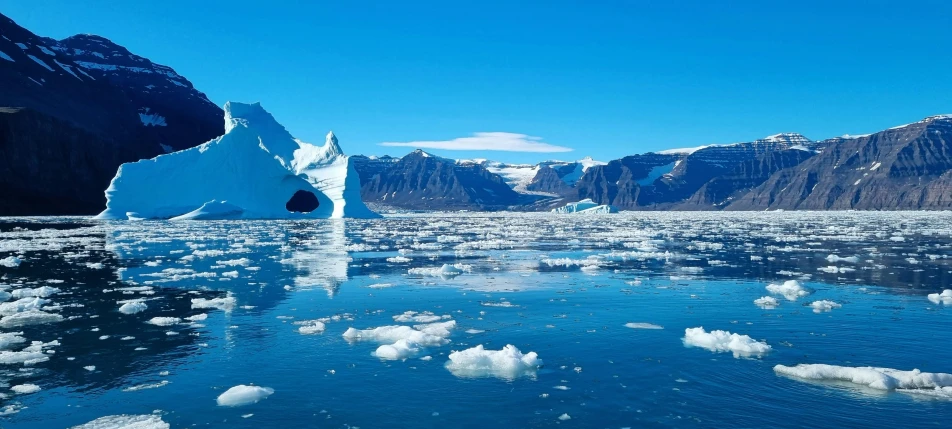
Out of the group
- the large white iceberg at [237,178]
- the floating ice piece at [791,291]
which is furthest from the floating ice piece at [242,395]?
the large white iceberg at [237,178]

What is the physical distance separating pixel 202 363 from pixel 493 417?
4.45 m

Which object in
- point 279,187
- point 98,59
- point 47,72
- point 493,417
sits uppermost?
point 98,59

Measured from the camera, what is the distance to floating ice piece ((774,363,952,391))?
280 inches

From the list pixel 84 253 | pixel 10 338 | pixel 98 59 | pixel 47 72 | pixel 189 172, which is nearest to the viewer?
pixel 10 338

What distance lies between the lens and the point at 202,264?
20.8m

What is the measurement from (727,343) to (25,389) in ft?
30.3

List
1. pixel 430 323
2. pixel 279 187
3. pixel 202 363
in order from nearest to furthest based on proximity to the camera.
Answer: pixel 202 363
pixel 430 323
pixel 279 187

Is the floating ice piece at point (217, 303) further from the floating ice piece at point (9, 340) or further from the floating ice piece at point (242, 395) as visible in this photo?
the floating ice piece at point (242, 395)

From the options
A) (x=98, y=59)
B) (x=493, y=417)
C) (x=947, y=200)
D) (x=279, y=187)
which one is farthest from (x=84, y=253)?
(x=947, y=200)

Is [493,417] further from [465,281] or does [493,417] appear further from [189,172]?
[189,172]

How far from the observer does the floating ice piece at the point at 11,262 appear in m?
19.6

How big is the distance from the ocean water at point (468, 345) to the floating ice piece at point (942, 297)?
0.81ft

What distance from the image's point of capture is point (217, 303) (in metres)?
13.0

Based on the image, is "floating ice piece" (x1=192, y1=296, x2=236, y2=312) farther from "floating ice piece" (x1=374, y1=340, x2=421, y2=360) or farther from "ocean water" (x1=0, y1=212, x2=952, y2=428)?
"floating ice piece" (x1=374, y1=340, x2=421, y2=360)
